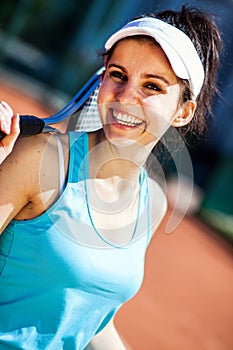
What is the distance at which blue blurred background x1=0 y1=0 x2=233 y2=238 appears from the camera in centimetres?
1578

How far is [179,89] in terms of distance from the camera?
1996mm

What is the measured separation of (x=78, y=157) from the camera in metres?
1.82

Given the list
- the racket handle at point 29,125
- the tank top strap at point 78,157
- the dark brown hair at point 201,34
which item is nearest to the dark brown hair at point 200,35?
the dark brown hair at point 201,34

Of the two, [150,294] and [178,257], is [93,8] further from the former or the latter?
[150,294]

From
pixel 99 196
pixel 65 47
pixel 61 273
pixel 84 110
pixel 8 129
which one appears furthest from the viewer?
pixel 65 47

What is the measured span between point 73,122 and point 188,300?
5.34 metres

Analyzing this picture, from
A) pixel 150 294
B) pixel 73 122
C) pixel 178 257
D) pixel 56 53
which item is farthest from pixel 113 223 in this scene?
pixel 56 53

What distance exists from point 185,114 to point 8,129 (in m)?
0.84

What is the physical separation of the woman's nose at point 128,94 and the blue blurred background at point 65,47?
12349 millimetres

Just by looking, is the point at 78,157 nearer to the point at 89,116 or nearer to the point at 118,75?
the point at 118,75

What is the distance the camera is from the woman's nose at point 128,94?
1.84 meters

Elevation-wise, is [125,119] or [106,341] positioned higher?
[125,119]

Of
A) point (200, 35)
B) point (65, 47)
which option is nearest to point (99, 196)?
point (200, 35)

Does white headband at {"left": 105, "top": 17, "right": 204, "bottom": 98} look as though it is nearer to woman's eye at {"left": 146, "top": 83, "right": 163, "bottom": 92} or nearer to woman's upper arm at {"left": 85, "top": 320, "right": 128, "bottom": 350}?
woman's eye at {"left": 146, "top": 83, "right": 163, "bottom": 92}
